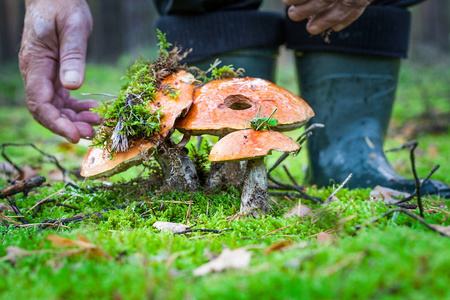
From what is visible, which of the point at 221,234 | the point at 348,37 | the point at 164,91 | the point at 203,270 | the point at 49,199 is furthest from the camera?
the point at 348,37

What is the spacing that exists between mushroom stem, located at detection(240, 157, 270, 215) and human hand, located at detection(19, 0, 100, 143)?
131 cm

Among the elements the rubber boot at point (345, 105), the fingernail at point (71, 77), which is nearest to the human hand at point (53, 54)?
the fingernail at point (71, 77)

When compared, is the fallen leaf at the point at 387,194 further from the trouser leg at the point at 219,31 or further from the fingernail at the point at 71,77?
the fingernail at the point at 71,77

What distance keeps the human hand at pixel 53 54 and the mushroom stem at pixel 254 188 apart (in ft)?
4.29

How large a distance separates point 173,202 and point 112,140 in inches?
Result: 19.7

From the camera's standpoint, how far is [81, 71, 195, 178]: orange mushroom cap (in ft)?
5.76

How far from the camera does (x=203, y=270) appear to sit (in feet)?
3.81

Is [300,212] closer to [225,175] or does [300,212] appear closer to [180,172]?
[225,175]

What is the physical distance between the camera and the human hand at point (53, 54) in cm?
227

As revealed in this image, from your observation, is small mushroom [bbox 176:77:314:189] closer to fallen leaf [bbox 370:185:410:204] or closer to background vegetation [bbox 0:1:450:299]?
background vegetation [bbox 0:1:450:299]

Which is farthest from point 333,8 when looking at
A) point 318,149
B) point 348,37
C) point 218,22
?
point 318,149

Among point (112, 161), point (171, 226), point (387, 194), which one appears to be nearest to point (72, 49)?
point (112, 161)

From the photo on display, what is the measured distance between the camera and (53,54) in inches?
95.6

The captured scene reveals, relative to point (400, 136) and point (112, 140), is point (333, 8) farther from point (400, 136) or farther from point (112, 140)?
point (400, 136)
